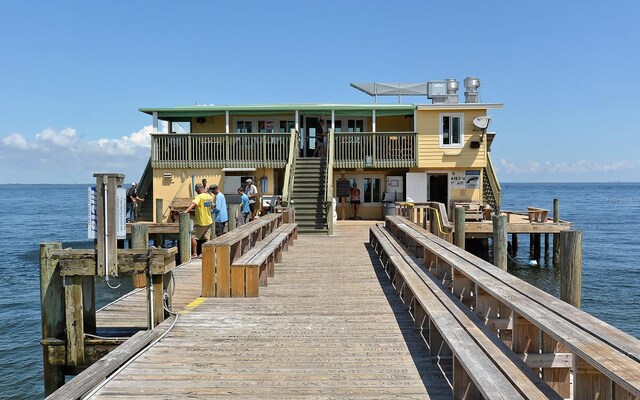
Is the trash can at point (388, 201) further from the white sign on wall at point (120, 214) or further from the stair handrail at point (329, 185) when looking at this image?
the white sign on wall at point (120, 214)

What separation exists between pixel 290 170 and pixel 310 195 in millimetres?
1191

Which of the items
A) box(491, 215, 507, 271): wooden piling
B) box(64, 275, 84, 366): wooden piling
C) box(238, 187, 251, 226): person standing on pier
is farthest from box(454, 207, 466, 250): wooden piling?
box(64, 275, 84, 366): wooden piling

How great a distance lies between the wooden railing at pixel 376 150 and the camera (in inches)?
902

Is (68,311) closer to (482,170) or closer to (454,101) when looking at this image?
(482,170)

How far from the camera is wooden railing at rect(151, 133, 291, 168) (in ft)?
74.9

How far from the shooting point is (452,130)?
23797 millimetres

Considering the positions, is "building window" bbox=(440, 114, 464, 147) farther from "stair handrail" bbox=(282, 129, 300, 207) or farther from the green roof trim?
"stair handrail" bbox=(282, 129, 300, 207)

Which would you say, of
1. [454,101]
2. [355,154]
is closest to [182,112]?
[355,154]

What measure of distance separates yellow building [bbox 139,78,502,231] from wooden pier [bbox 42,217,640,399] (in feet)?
46.4

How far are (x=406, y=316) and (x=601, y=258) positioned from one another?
2436 cm

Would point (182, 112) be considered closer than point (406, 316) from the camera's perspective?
No

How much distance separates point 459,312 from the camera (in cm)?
558

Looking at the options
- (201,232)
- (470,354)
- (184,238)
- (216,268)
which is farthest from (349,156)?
(470,354)

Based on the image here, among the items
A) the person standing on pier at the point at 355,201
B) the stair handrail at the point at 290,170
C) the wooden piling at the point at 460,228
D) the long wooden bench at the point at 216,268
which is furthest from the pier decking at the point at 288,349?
the person standing on pier at the point at 355,201
